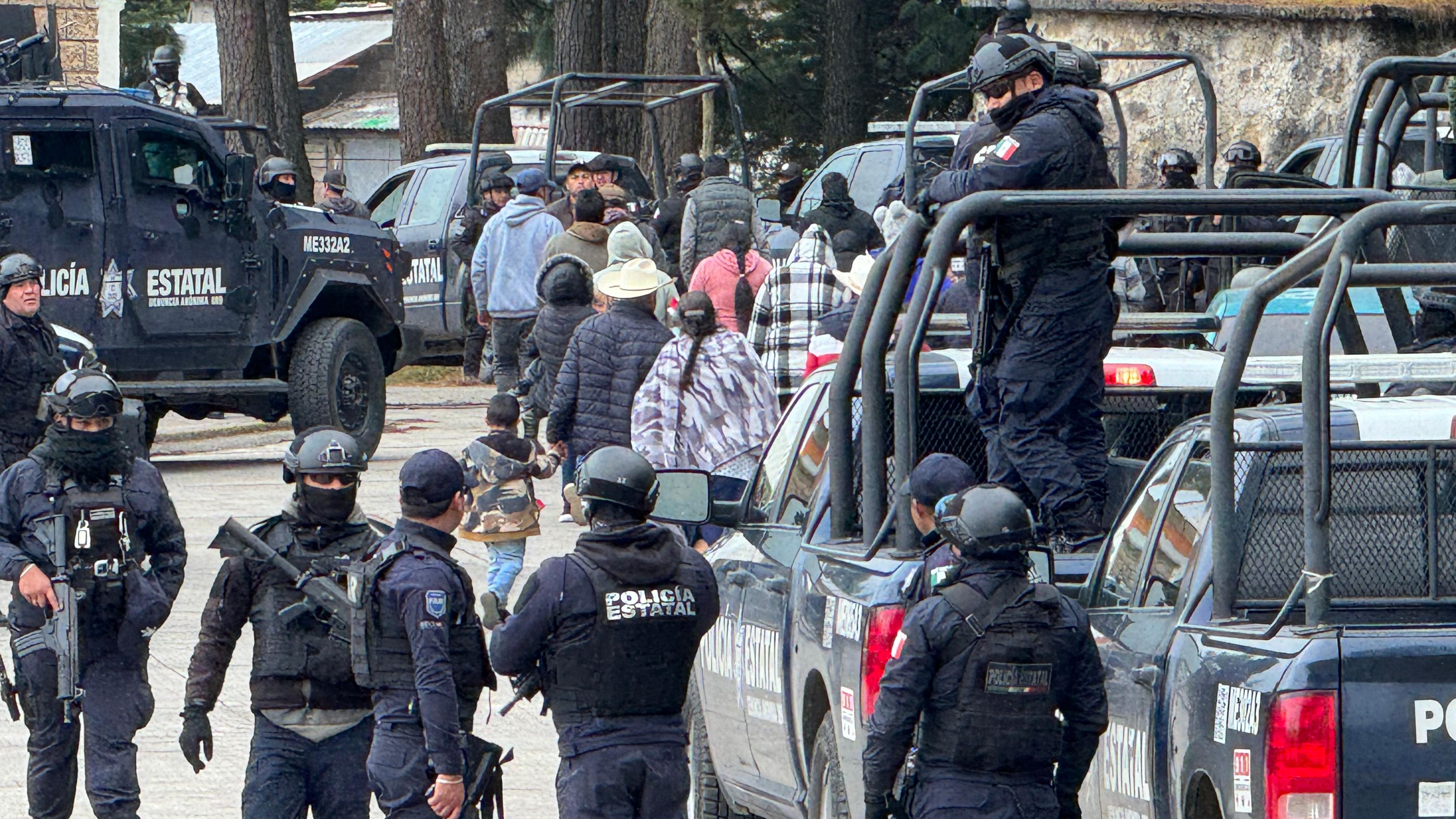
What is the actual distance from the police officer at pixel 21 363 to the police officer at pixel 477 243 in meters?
4.61

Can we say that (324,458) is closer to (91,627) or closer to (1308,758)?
(91,627)

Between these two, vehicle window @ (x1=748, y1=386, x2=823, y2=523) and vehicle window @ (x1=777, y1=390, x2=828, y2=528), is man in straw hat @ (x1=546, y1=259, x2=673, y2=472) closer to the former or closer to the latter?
vehicle window @ (x1=748, y1=386, x2=823, y2=523)

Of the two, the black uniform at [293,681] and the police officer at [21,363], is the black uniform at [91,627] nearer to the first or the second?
the black uniform at [293,681]

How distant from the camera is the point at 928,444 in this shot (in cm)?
670

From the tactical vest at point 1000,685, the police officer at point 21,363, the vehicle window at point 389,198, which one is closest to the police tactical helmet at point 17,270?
the police officer at point 21,363

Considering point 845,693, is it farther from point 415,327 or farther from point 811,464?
point 415,327

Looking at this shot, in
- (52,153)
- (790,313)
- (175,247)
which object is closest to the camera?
(790,313)

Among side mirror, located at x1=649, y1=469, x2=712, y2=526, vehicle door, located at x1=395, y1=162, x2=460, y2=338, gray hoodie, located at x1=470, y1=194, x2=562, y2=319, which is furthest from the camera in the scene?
vehicle door, located at x1=395, y1=162, x2=460, y2=338

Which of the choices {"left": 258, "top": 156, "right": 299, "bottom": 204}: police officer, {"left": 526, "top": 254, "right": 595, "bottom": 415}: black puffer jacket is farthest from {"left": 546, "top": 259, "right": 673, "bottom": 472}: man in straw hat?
{"left": 258, "top": 156, "right": 299, "bottom": 204}: police officer

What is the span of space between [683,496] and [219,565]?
6.49 metres

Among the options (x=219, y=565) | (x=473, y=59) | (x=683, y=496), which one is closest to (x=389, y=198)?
(x=473, y=59)

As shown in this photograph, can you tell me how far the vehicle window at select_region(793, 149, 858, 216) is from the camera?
17.4m

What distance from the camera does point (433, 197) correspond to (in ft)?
65.9

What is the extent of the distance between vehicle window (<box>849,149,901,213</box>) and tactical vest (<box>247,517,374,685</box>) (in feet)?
37.7
